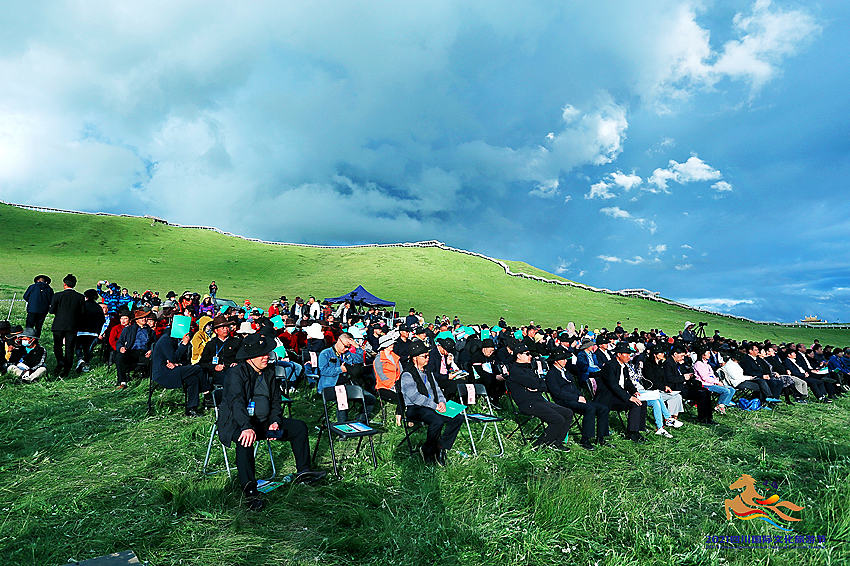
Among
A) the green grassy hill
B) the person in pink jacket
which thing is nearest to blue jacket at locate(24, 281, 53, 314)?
the person in pink jacket

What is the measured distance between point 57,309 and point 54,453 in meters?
5.59

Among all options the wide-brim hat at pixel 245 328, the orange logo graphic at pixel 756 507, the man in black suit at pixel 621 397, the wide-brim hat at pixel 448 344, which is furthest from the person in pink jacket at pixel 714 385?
the wide-brim hat at pixel 245 328

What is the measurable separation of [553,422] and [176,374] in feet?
22.7

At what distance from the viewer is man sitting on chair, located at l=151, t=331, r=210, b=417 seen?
7.68 m

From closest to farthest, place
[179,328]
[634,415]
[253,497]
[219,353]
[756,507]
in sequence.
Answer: [253,497] < [756,507] < [634,415] < [219,353] < [179,328]

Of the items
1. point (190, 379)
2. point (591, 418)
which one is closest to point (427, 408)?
point (591, 418)

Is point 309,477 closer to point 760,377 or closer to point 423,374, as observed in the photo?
point 423,374

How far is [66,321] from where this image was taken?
32.4 feet

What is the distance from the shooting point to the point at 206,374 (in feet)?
26.8

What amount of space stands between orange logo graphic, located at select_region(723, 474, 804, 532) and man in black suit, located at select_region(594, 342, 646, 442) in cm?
265

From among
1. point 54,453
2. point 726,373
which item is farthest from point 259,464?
point 726,373

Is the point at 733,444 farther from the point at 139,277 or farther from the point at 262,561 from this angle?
the point at 139,277

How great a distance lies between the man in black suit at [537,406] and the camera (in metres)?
7.25

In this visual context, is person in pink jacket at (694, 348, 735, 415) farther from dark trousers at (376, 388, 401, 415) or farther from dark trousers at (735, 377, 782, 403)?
dark trousers at (376, 388, 401, 415)
